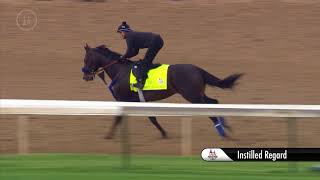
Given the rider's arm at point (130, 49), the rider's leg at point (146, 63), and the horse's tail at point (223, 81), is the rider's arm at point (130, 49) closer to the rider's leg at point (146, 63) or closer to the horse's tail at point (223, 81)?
the rider's leg at point (146, 63)

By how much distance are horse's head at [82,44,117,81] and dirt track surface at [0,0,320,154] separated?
97 cm

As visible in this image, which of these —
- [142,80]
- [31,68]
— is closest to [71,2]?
[31,68]

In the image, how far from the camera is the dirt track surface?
2127cm

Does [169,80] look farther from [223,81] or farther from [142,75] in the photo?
[223,81]

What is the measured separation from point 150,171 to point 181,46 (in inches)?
612

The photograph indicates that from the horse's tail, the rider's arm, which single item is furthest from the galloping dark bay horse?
the rider's arm

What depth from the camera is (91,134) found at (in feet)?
50.4

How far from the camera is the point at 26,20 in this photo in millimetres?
26406

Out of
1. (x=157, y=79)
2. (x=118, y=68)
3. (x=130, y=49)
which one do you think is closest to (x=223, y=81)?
(x=157, y=79)

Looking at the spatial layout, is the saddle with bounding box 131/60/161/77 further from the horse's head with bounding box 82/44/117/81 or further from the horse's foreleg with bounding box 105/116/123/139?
the horse's foreleg with bounding box 105/116/123/139

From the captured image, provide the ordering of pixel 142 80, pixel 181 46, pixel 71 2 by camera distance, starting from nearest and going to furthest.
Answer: pixel 142 80 → pixel 181 46 → pixel 71 2

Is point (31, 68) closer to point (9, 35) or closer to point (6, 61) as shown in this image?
point (6, 61)

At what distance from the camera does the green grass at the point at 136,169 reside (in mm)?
8953

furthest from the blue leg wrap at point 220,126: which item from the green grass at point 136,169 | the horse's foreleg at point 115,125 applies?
the green grass at point 136,169
